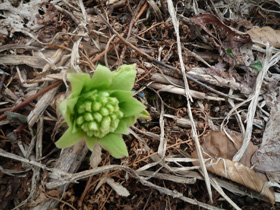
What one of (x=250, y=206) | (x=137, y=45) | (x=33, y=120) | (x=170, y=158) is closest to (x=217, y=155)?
(x=170, y=158)

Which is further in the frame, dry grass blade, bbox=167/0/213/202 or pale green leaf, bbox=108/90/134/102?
dry grass blade, bbox=167/0/213/202

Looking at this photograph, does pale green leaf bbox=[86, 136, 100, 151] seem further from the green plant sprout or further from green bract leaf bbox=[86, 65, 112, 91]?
green bract leaf bbox=[86, 65, 112, 91]

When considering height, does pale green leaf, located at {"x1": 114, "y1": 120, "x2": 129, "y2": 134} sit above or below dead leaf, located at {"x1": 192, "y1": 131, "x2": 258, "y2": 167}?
above

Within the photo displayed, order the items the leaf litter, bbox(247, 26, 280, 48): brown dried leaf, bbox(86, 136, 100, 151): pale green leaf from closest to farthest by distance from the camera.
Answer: bbox(86, 136, 100, 151): pale green leaf, the leaf litter, bbox(247, 26, 280, 48): brown dried leaf

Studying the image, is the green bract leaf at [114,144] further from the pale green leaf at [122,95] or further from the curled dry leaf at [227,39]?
the curled dry leaf at [227,39]

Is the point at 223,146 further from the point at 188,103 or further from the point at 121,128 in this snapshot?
the point at 121,128

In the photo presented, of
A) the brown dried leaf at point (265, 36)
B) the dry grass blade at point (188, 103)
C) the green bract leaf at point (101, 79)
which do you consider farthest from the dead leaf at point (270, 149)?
the green bract leaf at point (101, 79)

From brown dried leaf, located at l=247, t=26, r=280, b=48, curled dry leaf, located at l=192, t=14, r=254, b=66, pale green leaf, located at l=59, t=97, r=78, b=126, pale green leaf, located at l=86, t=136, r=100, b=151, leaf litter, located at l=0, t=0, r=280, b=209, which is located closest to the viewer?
pale green leaf, located at l=59, t=97, r=78, b=126

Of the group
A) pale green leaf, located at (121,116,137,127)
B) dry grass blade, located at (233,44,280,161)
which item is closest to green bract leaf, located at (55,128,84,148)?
pale green leaf, located at (121,116,137,127)

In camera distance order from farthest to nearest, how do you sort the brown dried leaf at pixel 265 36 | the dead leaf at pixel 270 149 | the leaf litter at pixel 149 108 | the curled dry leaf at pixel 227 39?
the brown dried leaf at pixel 265 36, the curled dry leaf at pixel 227 39, the dead leaf at pixel 270 149, the leaf litter at pixel 149 108
